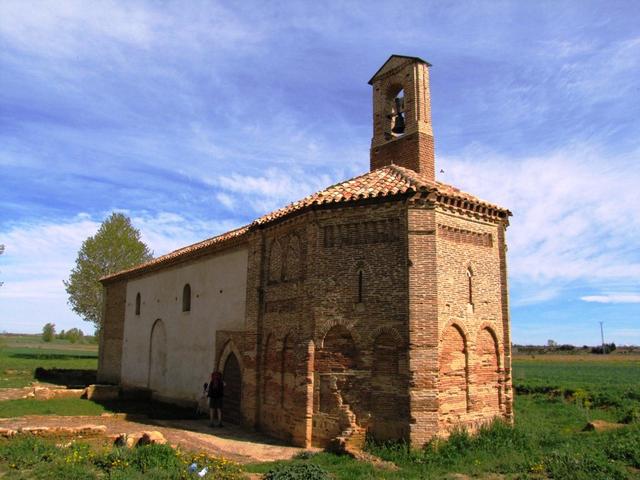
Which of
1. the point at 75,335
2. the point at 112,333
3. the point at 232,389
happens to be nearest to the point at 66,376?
the point at 112,333

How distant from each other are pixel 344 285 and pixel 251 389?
4486 millimetres

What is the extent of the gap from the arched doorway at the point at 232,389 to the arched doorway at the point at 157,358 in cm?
545

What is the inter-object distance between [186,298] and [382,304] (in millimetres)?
10538

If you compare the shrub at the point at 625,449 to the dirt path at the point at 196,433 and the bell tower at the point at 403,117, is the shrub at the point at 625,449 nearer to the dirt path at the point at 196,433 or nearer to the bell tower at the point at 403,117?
the dirt path at the point at 196,433

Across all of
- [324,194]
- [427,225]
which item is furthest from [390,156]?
[427,225]

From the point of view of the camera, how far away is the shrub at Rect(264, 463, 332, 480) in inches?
332

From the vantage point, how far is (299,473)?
852 cm

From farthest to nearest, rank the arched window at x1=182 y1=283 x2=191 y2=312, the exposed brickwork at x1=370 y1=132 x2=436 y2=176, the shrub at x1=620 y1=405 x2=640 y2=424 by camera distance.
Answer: the arched window at x1=182 y1=283 x2=191 y2=312 < the shrub at x1=620 y1=405 x2=640 y2=424 < the exposed brickwork at x1=370 y1=132 x2=436 y2=176

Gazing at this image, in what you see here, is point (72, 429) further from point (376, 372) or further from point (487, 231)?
point (487, 231)

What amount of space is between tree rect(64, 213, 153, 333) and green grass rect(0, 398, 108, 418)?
2276cm

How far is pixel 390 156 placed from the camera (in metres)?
14.9

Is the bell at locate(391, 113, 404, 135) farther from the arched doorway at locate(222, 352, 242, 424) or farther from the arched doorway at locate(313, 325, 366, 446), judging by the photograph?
the arched doorway at locate(222, 352, 242, 424)

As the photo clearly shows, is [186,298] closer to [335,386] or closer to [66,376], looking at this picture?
[335,386]

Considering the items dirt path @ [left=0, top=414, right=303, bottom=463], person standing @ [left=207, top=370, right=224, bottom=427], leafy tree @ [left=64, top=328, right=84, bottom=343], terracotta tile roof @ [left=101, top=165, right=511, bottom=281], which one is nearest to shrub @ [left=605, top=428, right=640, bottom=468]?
terracotta tile roof @ [left=101, top=165, right=511, bottom=281]
